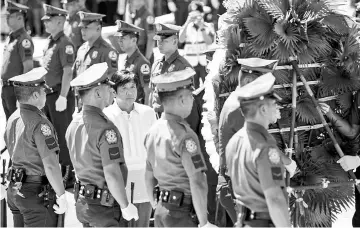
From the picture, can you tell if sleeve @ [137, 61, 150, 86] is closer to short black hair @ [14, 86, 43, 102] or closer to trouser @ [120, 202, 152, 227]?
trouser @ [120, 202, 152, 227]

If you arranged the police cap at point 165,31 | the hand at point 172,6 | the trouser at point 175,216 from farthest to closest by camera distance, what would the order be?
the hand at point 172,6 → the police cap at point 165,31 → the trouser at point 175,216

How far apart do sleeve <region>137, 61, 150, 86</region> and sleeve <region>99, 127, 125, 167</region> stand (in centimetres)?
305

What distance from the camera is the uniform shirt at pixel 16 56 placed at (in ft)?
34.2

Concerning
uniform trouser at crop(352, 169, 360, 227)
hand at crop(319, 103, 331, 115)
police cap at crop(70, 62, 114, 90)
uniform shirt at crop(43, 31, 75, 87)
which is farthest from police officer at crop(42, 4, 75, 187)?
hand at crop(319, 103, 331, 115)

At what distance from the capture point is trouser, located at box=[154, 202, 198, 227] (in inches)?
217

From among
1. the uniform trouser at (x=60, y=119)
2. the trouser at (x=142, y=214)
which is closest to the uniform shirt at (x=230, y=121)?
the trouser at (x=142, y=214)

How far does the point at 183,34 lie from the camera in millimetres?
12172

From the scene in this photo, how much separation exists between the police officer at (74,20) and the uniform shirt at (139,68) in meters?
2.47

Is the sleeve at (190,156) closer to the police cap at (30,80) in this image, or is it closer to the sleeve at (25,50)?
the police cap at (30,80)

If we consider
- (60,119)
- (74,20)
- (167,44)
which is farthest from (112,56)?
(74,20)

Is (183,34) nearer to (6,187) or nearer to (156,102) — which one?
(156,102)

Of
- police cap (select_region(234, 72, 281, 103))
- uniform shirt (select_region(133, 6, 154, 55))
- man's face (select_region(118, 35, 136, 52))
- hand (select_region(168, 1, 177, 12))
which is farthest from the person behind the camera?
hand (select_region(168, 1, 177, 12))

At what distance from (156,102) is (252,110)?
329cm

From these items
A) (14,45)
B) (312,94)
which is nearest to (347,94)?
(312,94)
